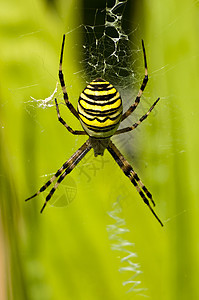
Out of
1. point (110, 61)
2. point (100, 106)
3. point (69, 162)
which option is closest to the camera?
point (100, 106)

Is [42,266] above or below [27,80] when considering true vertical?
below

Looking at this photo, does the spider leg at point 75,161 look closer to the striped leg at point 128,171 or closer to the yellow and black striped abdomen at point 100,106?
the striped leg at point 128,171

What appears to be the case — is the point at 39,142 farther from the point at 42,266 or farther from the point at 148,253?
the point at 148,253

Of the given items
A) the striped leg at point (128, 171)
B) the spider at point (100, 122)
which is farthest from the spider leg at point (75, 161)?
the striped leg at point (128, 171)

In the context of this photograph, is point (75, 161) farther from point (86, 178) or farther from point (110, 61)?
point (110, 61)

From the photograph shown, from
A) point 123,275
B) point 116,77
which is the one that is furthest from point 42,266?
point 116,77

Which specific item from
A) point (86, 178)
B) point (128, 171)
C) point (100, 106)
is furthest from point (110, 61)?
point (128, 171)
